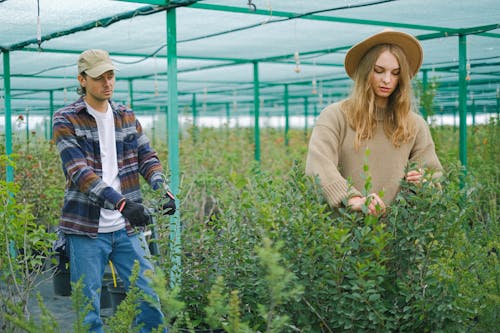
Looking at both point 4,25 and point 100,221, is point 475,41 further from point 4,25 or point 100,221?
point 100,221

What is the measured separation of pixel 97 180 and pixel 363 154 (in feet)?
4.05

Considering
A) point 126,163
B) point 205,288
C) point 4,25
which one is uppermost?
point 4,25

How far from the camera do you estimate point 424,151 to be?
284cm

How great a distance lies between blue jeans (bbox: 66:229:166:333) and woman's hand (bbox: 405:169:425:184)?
1.32 metres

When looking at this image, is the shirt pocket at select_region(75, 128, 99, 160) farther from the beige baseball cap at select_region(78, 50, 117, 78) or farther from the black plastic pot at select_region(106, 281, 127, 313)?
the black plastic pot at select_region(106, 281, 127, 313)

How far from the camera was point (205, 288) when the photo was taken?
3314mm

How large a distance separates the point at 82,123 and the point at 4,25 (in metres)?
2.74

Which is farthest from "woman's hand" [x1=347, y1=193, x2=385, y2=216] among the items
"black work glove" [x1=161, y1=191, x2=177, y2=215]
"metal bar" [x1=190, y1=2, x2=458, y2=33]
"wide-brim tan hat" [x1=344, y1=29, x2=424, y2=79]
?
"metal bar" [x1=190, y1=2, x2=458, y2=33]

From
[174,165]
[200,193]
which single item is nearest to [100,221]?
[174,165]

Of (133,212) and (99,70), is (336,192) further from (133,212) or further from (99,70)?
(99,70)

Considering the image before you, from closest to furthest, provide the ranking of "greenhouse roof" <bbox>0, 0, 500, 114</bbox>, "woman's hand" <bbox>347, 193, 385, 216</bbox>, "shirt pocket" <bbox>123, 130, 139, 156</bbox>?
"woman's hand" <bbox>347, 193, 385, 216</bbox> → "shirt pocket" <bbox>123, 130, 139, 156</bbox> → "greenhouse roof" <bbox>0, 0, 500, 114</bbox>

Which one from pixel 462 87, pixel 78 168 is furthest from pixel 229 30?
pixel 78 168

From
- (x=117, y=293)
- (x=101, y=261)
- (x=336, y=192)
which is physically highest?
(x=336, y=192)

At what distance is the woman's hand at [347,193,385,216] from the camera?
7.97 ft
